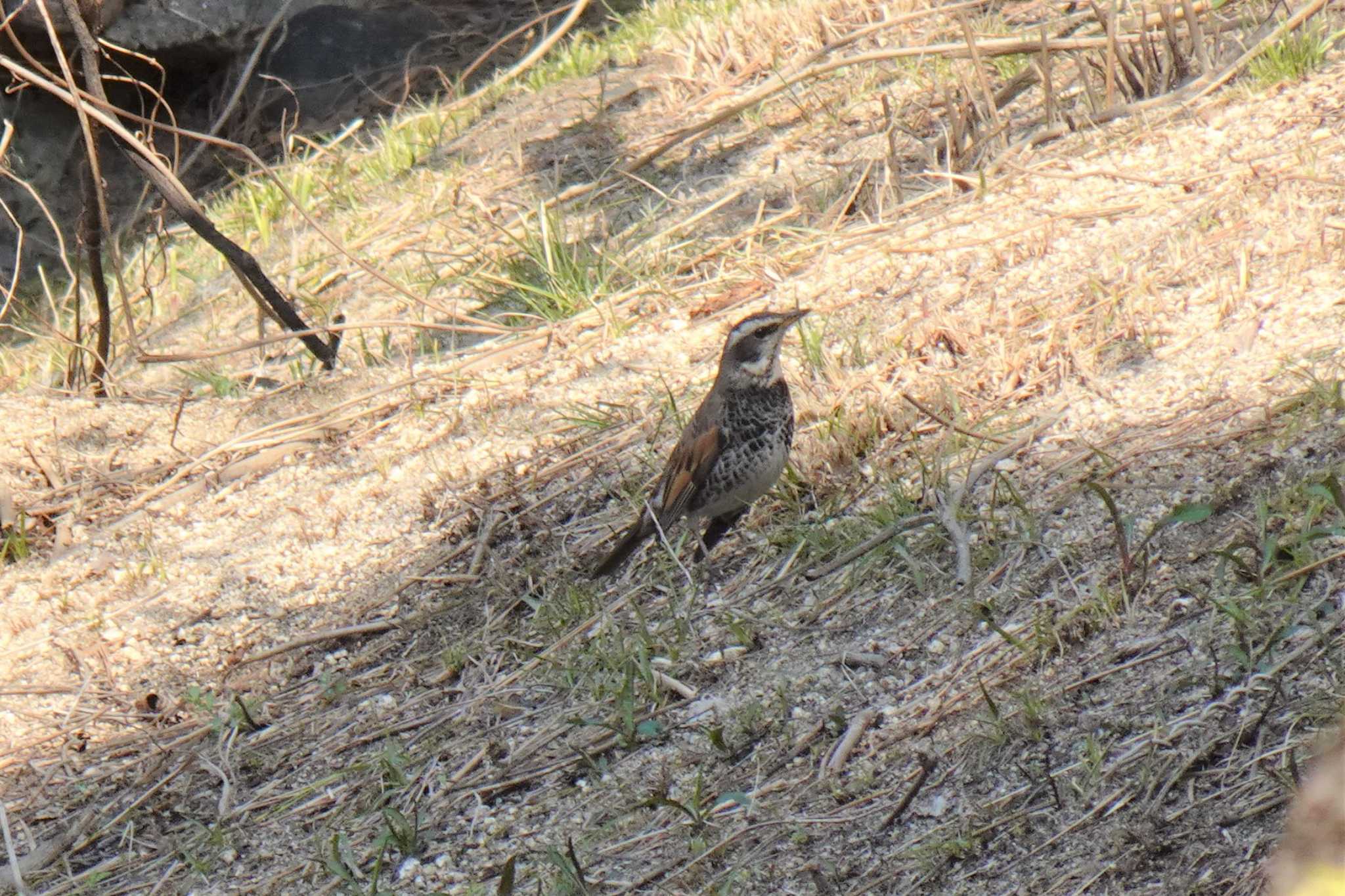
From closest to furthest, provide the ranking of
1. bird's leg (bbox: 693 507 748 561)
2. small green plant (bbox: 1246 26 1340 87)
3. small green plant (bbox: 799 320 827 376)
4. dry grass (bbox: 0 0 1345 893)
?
dry grass (bbox: 0 0 1345 893)
bird's leg (bbox: 693 507 748 561)
small green plant (bbox: 799 320 827 376)
small green plant (bbox: 1246 26 1340 87)

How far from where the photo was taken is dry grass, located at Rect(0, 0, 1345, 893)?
9.30 feet

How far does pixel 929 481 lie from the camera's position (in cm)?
A: 387

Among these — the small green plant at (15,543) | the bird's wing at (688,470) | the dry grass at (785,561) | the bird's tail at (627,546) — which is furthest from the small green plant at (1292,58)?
the small green plant at (15,543)

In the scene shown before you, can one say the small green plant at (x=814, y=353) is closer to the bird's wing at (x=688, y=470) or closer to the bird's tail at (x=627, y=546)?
the bird's wing at (x=688, y=470)

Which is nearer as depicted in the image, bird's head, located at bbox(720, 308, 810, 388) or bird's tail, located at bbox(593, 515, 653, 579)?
bird's tail, located at bbox(593, 515, 653, 579)

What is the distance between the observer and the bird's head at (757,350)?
14.4 feet

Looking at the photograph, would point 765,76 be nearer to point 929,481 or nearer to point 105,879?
point 929,481

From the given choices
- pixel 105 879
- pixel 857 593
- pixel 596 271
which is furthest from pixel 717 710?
pixel 596 271

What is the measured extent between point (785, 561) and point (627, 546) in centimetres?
50

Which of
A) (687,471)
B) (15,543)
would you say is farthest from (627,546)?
(15,543)

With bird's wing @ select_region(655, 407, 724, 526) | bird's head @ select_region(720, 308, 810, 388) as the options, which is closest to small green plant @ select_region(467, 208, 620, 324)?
bird's head @ select_region(720, 308, 810, 388)

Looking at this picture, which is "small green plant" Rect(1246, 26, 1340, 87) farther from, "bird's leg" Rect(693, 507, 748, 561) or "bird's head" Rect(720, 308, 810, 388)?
→ "bird's leg" Rect(693, 507, 748, 561)

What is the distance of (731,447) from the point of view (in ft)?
13.6

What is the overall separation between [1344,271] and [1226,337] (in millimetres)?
416
